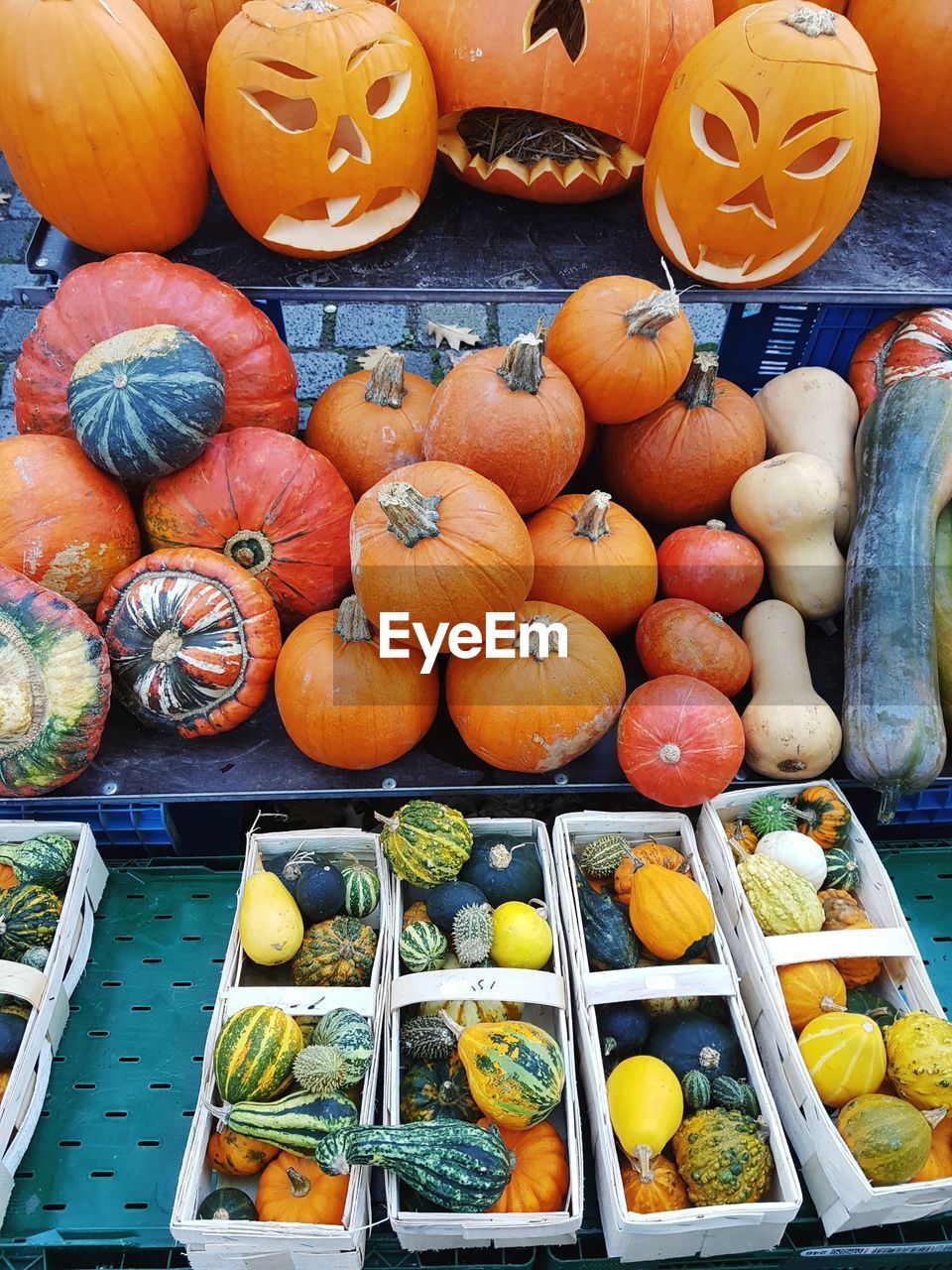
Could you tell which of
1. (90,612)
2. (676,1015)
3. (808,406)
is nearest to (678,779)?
(676,1015)

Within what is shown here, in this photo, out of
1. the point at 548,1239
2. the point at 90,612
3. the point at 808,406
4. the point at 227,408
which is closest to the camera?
the point at 548,1239

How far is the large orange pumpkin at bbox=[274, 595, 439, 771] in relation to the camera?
6.04 feet

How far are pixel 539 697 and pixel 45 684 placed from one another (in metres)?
1.00

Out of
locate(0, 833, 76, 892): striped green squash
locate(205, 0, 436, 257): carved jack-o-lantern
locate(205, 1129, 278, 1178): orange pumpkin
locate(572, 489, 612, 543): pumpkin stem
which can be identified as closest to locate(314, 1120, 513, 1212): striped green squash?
locate(205, 1129, 278, 1178): orange pumpkin

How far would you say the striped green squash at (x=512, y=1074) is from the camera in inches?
58.6

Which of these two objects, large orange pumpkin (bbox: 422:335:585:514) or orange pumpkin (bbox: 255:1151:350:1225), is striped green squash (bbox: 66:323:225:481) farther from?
orange pumpkin (bbox: 255:1151:350:1225)

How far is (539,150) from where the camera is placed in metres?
2.38

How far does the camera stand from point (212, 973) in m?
1.98

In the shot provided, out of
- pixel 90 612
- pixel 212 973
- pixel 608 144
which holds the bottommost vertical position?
pixel 212 973

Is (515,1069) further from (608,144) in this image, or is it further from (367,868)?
(608,144)

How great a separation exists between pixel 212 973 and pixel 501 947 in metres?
0.71

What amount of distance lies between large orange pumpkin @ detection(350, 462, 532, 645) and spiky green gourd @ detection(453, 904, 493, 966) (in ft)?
1.87

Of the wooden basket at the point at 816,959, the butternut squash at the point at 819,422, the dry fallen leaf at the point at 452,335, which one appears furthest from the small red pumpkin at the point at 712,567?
the dry fallen leaf at the point at 452,335

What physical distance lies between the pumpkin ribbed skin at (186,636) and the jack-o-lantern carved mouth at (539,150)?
4.41ft
